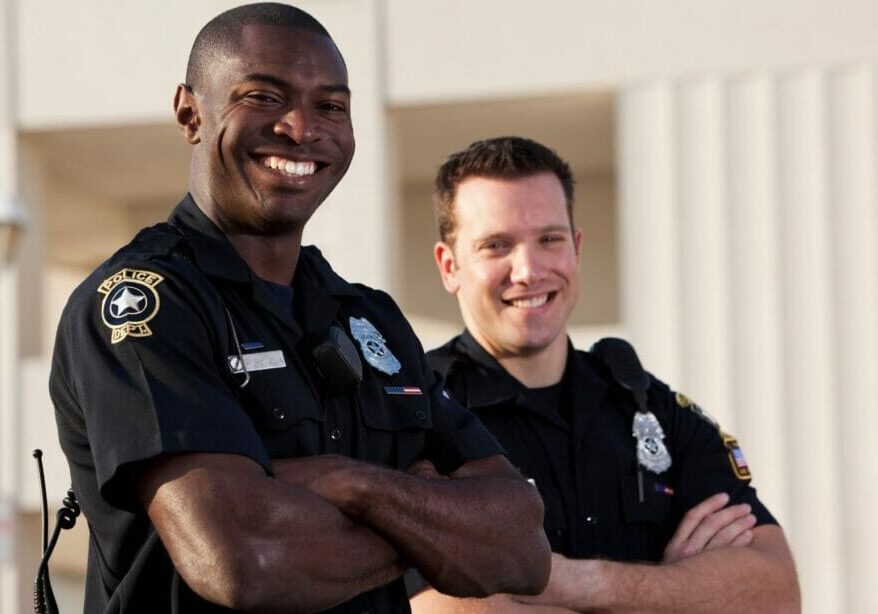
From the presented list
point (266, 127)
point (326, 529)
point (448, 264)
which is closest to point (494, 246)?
point (448, 264)

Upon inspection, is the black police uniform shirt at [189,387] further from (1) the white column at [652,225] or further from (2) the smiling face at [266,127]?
(1) the white column at [652,225]

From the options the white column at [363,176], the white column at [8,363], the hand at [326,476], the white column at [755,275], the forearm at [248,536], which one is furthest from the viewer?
the white column at [8,363]

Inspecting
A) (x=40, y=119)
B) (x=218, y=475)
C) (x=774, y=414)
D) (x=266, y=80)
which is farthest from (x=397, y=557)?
(x=40, y=119)

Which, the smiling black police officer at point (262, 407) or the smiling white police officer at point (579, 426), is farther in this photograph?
the smiling white police officer at point (579, 426)

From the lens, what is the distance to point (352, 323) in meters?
2.55

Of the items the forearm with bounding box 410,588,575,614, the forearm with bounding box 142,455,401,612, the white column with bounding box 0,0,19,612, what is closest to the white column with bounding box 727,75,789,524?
the white column with bounding box 0,0,19,612

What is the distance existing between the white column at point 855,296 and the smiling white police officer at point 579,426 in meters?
5.85

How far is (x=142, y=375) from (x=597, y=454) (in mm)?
1421

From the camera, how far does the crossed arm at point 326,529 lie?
6.95ft

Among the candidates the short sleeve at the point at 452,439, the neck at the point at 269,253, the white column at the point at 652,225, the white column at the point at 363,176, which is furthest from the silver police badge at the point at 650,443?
the white column at the point at 363,176

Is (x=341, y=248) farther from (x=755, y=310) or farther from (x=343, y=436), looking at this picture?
(x=343, y=436)

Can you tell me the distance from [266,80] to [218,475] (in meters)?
0.61

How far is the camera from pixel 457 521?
2375 millimetres

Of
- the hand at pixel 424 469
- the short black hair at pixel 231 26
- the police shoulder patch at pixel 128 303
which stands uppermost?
the short black hair at pixel 231 26
